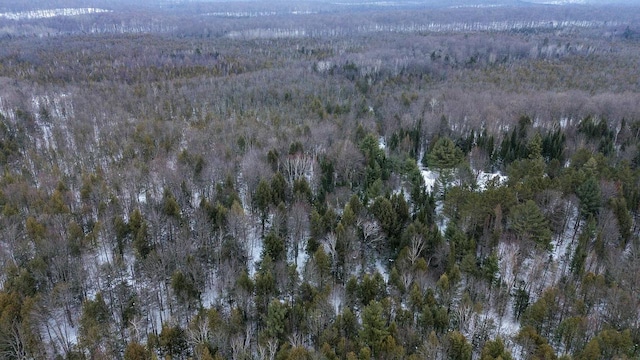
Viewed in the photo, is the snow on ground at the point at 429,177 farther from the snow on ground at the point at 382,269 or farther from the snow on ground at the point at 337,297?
the snow on ground at the point at 337,297

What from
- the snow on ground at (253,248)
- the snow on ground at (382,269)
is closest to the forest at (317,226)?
the snow on ground at (382,269)

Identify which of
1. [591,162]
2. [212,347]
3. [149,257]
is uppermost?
[591,162]

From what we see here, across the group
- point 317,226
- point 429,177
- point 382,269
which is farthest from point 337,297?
point 429,177

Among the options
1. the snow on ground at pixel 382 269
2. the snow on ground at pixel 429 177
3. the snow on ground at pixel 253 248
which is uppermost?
the snow on ground at pixel 429 177

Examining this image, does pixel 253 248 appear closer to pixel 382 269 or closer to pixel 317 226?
pixel 317 226

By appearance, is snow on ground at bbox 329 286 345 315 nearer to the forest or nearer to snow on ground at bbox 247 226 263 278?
the forest

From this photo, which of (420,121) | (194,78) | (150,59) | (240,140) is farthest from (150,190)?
(150,59)

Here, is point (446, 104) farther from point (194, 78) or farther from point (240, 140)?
point (194, 78)

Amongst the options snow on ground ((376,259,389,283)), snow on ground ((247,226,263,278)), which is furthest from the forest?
snow on ground ((247,226,263,278))

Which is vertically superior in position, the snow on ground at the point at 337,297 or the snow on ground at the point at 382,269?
the snow on ground at the point at 337,297
